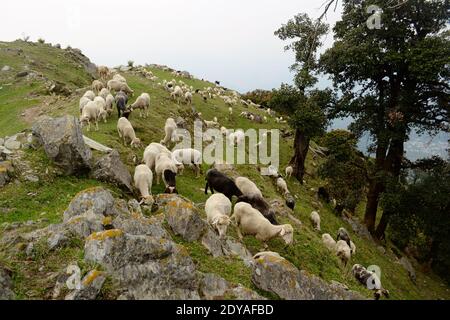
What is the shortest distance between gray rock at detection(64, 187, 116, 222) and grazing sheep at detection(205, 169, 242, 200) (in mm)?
7028

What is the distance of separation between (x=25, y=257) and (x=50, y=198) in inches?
181

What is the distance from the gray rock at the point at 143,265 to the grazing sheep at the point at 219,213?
3.57m

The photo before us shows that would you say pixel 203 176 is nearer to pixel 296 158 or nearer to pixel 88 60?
pixel 296 158

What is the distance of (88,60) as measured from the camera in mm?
53969

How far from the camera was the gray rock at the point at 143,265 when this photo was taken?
7.59 m

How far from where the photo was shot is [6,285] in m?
7.04

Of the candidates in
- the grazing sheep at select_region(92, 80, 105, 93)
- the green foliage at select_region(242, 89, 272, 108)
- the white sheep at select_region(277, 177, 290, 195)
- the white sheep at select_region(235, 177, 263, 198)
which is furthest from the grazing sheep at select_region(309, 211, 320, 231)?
the green foliage at select_region(242, 89, 272, 108)

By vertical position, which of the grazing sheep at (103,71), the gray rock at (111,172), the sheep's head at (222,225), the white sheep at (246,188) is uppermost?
the grazing sheep at (103,71)

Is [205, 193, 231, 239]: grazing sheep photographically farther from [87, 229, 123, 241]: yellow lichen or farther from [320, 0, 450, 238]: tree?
[320, 0, 450, 238]: tree

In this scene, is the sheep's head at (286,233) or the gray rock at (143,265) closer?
the gray rock at (143,265)

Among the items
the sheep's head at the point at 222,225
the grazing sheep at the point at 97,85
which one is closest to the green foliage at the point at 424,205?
the sheep's head at the point at 222,225

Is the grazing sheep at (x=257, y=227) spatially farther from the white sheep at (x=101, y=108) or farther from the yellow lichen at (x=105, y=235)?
the white sheep at (x=101, y=108)

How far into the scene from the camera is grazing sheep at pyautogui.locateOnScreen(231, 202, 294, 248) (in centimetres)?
1329

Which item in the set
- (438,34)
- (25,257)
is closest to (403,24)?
(438,34)
